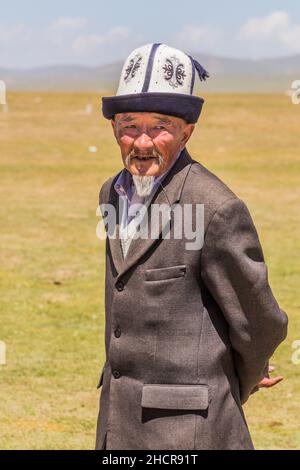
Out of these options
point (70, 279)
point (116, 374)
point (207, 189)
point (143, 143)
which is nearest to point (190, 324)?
point (116, 374)

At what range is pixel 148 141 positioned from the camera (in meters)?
3.07

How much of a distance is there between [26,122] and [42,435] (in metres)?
31.1

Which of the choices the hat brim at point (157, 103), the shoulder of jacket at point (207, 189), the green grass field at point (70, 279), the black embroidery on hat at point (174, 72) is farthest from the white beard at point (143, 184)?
the green grass field at point (70, 279)

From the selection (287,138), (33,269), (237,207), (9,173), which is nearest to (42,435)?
(237,207)

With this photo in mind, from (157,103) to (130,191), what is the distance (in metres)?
0.40

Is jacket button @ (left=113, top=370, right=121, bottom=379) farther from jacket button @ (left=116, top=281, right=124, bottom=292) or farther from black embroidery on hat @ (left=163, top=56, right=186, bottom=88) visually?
black embroidery on hat @ (left=163, top=56, right=186, bottom=88)

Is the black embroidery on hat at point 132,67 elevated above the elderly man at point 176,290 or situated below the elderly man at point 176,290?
above

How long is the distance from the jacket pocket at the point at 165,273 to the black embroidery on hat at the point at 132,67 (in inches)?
27.1

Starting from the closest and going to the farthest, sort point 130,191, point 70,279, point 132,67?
point 132,67 < point 130,191 < point 70,279

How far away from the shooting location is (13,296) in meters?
9.70

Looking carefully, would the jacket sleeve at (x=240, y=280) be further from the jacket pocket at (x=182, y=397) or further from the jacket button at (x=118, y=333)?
the jacket button at (x=118, y=333)

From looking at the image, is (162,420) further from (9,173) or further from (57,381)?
(9,173)

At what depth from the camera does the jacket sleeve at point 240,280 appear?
2.99 meters

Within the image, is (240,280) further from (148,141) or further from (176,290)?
(148,141)
